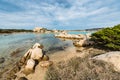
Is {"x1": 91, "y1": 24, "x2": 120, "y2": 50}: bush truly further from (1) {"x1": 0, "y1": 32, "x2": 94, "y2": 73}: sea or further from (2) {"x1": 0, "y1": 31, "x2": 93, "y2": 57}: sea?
(2) {"x1": 0, "y1": 31, "x2": 93, "y2": 57}: sea

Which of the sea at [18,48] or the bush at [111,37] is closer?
the sea at [18,48]

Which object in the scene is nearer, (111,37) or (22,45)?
(111,37)

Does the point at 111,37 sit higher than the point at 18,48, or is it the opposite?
the point at 111,37

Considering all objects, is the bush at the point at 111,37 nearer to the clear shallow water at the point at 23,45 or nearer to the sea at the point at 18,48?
the sea at the point at 18,48

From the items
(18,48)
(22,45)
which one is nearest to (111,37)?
(18,48)

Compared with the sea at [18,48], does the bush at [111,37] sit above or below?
above

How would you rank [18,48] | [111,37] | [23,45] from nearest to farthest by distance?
[111,37], [18,48], [23,45]

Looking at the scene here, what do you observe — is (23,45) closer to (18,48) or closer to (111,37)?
(18,48)

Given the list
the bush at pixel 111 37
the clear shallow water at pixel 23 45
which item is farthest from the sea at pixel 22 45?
the bush at pixel 111 37

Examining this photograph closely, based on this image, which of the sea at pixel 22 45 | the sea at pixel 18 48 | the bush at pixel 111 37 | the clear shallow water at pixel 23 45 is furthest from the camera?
the clear shallow water at pixel 23 45

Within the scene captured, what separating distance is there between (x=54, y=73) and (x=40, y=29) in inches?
4796

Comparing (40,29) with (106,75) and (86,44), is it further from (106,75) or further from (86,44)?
(106,75)

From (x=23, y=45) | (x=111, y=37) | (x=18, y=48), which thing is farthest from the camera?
(x=23, y=45)

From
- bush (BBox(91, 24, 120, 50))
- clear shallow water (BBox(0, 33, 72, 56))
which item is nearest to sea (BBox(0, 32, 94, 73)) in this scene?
clear shallow water (BBox(0, 33, 72, 56))
